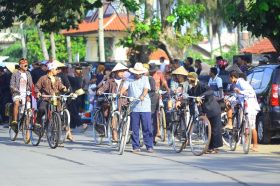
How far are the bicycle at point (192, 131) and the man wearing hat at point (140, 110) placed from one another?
631 millimetres

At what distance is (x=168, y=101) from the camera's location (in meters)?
20.8

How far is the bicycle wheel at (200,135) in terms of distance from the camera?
1720 centimetres

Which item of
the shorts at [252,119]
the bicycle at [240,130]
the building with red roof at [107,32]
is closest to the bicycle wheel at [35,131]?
the bicycle at [240,130]

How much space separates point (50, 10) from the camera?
89.0 ft

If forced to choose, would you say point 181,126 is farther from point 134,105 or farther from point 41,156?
point 41,156

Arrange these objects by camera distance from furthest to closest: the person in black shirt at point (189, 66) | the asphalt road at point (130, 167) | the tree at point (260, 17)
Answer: the person in black shirt at point (189, 66) → the tree at point (260, 17) → the asphalt road at point (130, 167)

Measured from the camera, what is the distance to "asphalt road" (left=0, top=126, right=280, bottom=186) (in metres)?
13.3

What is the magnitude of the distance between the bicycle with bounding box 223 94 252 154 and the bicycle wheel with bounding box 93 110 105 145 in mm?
2794

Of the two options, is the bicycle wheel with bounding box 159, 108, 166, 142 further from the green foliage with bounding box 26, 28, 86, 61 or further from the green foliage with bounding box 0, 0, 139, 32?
the green foliage with bounding box 26, 28, 86, 61

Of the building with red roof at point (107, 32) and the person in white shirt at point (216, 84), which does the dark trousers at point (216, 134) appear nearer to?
the person in white shirt at point (216, 84)

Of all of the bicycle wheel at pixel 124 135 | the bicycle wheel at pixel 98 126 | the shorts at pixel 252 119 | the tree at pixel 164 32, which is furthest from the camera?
the tree at pixel 164 32

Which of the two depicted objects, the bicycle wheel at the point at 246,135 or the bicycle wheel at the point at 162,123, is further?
the bicycle wheel at the point at 162,123

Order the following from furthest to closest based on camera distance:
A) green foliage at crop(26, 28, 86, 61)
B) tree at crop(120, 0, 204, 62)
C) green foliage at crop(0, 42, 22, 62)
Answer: green foliage at crop(0, 42, 22, 62)
green foliage at crop(26, 28, 86, 61)
tree at crop(120, 0, 204, 62)

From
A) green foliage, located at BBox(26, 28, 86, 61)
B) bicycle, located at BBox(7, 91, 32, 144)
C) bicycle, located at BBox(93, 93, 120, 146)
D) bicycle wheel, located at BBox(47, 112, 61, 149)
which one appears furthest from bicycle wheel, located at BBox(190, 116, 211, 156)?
green foliage, located at BBox(26, 28, 86, 61)
